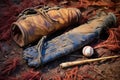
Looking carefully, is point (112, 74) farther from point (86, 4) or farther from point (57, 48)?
point (86, 4)

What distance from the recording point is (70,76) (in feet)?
8.72

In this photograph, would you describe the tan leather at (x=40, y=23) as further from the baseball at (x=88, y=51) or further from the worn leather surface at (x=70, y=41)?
the baseball at (x=88, y=51)

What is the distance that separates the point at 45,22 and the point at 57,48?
40 centimetres

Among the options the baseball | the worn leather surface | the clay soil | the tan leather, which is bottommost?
the clay soil

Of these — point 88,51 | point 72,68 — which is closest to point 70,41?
point 88,51

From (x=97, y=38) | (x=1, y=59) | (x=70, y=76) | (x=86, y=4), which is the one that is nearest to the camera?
(x=70, y=76)

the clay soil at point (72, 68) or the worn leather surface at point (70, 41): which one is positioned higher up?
the worn leather surface at point (70, 41)

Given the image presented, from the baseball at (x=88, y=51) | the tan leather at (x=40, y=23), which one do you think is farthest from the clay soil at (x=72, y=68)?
the tan leather at (x=40, y=23)

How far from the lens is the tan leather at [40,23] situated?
2889 mm

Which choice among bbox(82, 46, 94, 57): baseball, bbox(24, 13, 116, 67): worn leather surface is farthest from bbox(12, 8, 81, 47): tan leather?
bbox(82, 46, 94, 57): baseball

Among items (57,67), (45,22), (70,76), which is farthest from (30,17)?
(70,76)

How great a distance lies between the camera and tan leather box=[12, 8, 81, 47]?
2.89 metres

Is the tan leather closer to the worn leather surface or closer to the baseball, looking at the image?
the worn leather surface

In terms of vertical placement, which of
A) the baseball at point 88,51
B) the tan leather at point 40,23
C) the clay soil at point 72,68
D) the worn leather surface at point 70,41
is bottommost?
the clay soil at point 72,68
